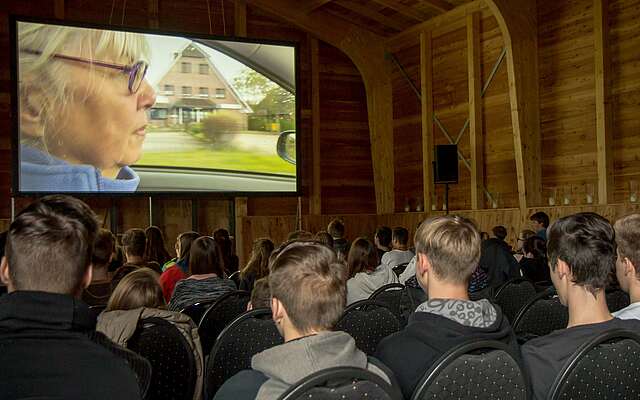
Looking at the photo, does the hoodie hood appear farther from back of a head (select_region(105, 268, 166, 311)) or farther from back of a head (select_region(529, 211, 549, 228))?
back of a head (select_region(529, 211, 549, 228))

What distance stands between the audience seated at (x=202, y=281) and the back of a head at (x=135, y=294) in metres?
1.14

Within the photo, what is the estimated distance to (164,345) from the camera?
2773 millimetres

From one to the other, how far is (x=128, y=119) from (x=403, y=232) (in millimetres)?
5256

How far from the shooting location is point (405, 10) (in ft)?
40.1

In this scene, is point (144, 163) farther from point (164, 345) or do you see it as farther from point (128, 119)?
point (164, 345)

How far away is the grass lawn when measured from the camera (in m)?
10.7

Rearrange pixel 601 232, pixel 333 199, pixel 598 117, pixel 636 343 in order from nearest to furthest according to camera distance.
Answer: pixel 636 343, pixel 601 232, pixel 598 117, pixel 333 199

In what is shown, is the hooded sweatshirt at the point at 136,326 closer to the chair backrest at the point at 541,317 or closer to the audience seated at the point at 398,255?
the chair backrest at the point at 541,317

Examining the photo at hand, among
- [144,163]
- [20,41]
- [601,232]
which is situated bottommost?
[601,232]

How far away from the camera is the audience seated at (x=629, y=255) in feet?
9.10

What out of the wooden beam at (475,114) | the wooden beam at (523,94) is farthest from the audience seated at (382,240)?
the wooden beam at (475,114)

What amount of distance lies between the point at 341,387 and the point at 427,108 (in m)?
11.0

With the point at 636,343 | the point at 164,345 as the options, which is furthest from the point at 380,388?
the point at 164,345

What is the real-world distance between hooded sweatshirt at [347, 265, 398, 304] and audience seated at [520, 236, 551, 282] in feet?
4.87
